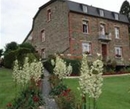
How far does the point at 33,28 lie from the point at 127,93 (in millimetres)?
29437

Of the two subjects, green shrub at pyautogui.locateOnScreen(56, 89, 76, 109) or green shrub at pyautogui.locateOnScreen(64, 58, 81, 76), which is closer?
green shrub at pyautogui.locateOnScreen(56, 89, 76, 109)

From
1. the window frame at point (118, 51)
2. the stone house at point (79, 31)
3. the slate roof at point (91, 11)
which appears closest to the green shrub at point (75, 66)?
the stone house at point (79, 31)

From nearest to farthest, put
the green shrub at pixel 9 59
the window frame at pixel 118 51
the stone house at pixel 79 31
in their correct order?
1. the green shrub at pixel 9 59
2. the stone house at pixel 79 31
3. the window frame at pixel 118 51

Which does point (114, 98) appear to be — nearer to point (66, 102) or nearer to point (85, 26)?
point (66, 102)

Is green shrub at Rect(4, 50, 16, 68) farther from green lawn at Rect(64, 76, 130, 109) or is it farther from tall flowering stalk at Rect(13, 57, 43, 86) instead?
tall flowering stalk at Rect(13, 57, 43, 86)

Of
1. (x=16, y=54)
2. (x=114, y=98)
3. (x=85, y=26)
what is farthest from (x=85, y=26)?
(x=114, y=98)

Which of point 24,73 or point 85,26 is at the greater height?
point 85,26

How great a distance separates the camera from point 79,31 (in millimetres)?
41875

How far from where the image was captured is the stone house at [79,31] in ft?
135

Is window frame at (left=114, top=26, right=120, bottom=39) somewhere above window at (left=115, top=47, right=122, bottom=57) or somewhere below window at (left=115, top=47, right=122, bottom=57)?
above

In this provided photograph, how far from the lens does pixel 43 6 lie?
152 ft

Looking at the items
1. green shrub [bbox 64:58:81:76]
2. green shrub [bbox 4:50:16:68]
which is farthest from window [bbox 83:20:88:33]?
green shrub [bbox 4:50:16:68]

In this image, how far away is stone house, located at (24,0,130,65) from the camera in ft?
135

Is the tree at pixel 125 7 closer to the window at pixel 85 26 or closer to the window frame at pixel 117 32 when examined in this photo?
the window frame at pixel 117 32
